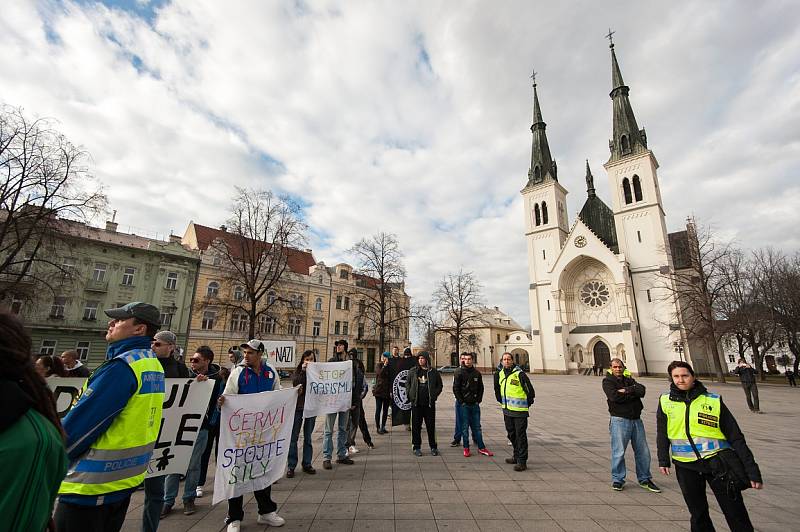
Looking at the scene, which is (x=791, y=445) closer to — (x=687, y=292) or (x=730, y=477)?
(x=730, y=477)

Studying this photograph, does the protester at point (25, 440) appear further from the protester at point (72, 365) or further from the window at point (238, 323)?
the window at point (238, 323)

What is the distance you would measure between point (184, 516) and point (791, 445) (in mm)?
12591

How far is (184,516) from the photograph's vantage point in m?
→ 4.46

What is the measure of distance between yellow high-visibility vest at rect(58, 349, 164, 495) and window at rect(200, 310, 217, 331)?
33619mm

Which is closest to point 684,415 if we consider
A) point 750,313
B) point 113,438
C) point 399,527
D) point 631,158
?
point 399,527

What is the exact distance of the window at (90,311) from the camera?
27.5 metres

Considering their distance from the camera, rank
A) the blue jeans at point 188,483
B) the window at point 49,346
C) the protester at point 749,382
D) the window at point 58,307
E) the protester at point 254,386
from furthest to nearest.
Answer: the window at point 58,307 < the window at point 49,346 < the protester at point 749,382 < the blue jeans at point 188,483 < the protester at point 254,386

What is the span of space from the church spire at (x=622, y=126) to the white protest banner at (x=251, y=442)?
47727mm

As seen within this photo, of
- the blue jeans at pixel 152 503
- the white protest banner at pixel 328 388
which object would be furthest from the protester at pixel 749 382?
the blue jeans at pixel 152 503

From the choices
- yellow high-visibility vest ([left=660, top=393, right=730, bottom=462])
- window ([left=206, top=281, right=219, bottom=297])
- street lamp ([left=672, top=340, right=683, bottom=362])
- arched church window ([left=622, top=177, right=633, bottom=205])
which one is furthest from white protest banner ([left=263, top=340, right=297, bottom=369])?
arched church window ([left=622, top=177, right=633, bottom=205])

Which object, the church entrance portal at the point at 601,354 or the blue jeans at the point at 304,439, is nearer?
the blue jeans at the point at 304,439

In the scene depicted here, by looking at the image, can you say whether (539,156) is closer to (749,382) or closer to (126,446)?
(749,382)

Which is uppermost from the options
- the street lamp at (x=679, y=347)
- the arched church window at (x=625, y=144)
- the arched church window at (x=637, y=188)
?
the arched church window at (x=625, y=144)

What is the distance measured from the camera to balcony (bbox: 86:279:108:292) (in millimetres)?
27578
